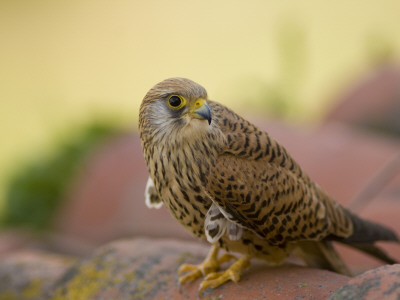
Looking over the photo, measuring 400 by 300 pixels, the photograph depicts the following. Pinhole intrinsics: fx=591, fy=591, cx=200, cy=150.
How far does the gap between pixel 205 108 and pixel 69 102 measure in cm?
751

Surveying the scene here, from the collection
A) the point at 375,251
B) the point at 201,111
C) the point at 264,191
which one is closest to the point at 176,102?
the point at 201,111

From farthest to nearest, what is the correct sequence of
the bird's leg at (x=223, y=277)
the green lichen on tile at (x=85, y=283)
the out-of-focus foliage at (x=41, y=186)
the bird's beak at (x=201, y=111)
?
the out-of-focus foliage at (x=41, y=186) < the green lichen on tile at (x=85, y=283) < the bird's leg at (x=223, y=277) < the bird's beak at (x=201, y=111)

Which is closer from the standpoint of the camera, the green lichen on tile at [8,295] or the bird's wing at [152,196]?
the bird's wing at [152,196]

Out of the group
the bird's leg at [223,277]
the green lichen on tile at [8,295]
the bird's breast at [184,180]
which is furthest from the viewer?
the green lichen on tile at [8,295]

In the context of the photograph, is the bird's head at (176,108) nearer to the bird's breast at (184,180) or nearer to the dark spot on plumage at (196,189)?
the bird's breast at (184,180)

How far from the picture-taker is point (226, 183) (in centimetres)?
206

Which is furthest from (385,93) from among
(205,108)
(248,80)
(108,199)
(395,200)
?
(205,108)

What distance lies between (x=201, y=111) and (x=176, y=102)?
4.0 inches

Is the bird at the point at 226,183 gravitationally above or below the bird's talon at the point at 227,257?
above

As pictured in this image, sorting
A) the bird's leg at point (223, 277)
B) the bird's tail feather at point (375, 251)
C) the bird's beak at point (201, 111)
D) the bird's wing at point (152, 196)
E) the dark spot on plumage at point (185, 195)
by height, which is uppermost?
the bird's beak at point (201, 111)

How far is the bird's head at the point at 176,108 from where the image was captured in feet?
6.61

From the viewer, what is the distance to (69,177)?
17.6ft

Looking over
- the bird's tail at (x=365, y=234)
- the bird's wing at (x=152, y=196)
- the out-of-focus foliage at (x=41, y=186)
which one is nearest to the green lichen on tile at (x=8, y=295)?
the bird's wing at (x=152, y=196)

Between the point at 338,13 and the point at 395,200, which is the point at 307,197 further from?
the point at 338,13
